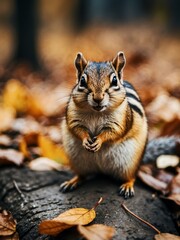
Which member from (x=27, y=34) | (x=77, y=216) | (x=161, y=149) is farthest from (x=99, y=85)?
(x=27, y=34)

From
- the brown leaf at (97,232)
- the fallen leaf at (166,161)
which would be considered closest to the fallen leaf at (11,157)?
the fallen leaf at (166,161)

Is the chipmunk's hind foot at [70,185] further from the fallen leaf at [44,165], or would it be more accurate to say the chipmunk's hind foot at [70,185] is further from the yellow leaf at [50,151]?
the yellow leaf at [50,151]

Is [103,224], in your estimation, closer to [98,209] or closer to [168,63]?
[98,209]

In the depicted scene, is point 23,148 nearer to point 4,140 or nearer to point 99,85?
point 4,140

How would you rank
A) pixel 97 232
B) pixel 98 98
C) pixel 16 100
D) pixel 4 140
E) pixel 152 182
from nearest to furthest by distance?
1. pixel 97 232
2. pixel 98 98
3. pixel 152 182
4. pixel 4 140
5. pixel 16 100

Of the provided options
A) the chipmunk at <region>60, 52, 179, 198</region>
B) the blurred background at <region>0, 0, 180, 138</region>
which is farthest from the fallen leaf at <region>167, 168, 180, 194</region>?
the blurred background at <region>0, 0, 180, 138</region>
